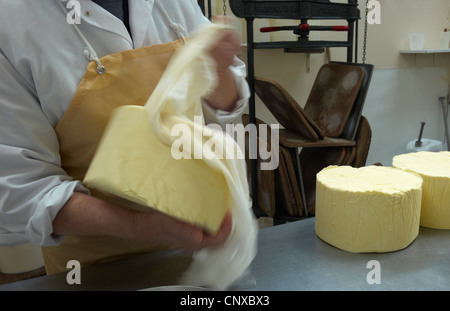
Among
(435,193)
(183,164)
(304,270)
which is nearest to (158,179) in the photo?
(183,164)

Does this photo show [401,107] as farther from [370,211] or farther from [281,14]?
[370,211]

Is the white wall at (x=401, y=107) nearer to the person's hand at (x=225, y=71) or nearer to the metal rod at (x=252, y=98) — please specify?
the metal rod at (x=252, y=98)

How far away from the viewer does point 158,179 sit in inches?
22.8

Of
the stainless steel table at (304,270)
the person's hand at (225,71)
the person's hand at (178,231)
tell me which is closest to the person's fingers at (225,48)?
the person's hand at (225,71)

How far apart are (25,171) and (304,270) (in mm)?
613

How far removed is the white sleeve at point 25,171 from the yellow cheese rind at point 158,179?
0.35 feet

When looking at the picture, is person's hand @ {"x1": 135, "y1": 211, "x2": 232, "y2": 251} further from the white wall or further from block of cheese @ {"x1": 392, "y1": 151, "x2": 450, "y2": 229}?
the white wall

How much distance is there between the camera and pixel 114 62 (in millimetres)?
749

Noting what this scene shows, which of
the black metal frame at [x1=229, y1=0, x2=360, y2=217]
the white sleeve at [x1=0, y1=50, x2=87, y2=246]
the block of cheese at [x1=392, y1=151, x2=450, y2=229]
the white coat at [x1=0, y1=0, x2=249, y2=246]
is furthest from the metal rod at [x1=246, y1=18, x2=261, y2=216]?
the white sleeve at [x1=0, y1=50, x2=87, y2=246]

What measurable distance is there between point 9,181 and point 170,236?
30cm

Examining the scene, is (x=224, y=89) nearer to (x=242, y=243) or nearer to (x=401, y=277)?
(x=242, y=243)

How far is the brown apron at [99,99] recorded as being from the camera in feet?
2.37
